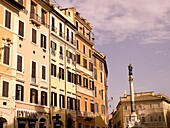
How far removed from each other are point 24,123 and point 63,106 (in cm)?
957

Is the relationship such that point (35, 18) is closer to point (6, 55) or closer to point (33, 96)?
point (6, 55)

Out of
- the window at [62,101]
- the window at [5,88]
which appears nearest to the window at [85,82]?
the window at [62,101]

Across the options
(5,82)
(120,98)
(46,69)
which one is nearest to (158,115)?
(120,98)

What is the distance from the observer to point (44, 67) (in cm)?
3522

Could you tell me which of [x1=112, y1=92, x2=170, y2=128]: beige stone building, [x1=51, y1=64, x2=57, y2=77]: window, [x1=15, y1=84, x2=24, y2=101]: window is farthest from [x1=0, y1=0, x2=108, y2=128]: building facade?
[x1=112, y1=92, x2=170, y2=128]: beige stone building

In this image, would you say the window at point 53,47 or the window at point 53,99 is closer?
the window at point 53,99

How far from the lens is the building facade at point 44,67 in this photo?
28641 millimetres

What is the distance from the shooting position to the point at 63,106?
39.0 meters

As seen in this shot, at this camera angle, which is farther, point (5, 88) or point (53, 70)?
point (53, 70)

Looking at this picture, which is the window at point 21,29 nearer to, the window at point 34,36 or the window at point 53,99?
the window at point 34,36

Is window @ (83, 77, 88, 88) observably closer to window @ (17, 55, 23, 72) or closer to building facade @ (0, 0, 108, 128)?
building facade @ (0, 0, 108, 128)

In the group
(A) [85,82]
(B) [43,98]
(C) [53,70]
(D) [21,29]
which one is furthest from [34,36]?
(A) [85,82]

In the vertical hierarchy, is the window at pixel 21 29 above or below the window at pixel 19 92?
above

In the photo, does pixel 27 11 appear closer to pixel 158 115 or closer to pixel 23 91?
pixel 23 91
